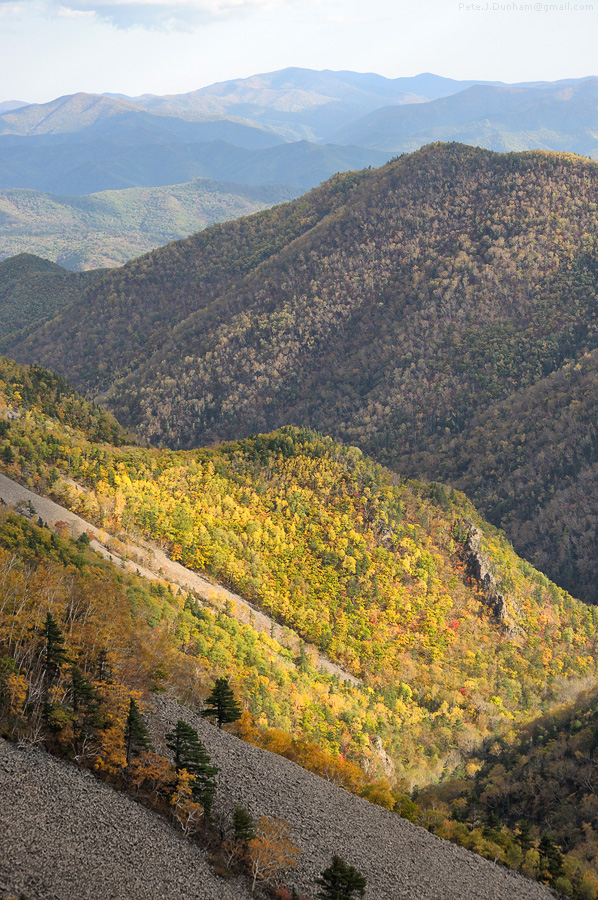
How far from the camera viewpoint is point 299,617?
133 meters

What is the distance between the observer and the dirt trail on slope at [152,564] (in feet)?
376

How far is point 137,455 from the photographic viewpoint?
14775cm

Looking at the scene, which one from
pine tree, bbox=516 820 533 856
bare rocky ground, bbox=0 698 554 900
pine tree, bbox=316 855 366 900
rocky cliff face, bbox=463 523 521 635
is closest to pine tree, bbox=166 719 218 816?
bare rocky ground, bbox=0 698 554 900

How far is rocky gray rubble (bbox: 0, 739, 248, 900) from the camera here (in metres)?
42.8

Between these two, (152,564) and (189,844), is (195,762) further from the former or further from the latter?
(152,564)

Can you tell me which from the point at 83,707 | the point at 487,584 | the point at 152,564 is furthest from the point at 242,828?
the point at 487,584

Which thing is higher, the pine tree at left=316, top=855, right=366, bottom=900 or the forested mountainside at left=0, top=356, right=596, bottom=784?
the pine tree at left=316, top=855, right=366, bottom=900

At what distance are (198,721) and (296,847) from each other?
17795mm

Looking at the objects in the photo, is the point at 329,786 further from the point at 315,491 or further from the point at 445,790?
the point at 315,491

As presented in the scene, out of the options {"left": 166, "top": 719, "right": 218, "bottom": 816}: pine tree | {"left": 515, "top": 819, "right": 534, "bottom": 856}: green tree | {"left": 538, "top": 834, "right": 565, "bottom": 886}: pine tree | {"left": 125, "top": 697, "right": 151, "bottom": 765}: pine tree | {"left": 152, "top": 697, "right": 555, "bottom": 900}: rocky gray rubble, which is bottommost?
{"left": 515, "top": 819, "right": 534, "bottom": 856}: green tree

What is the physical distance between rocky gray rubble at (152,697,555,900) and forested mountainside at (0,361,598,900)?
4.91 m

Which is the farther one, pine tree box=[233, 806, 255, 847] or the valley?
the valley

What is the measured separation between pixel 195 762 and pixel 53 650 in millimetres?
14265

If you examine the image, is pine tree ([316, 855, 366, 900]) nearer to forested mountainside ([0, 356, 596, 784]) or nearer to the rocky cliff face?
forested mountainside ([0, 356, 596, 784])
